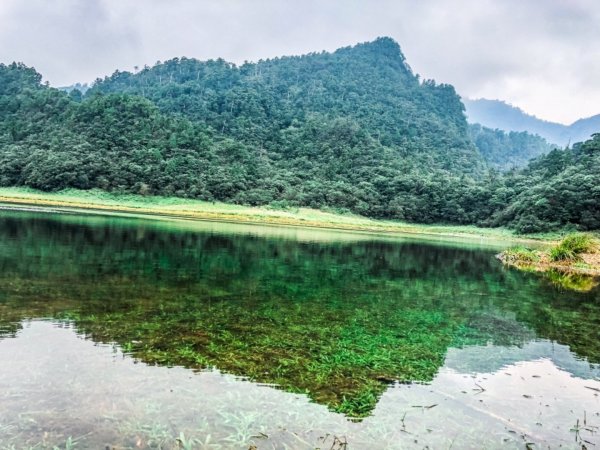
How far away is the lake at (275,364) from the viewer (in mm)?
6441

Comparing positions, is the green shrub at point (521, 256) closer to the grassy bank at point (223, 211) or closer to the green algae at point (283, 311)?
the green algae at point (283, 311)

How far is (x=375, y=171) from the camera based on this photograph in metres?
129

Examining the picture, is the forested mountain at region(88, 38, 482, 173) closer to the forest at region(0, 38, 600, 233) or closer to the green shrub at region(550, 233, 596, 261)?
the forest at region(0, 38, 600, 233)

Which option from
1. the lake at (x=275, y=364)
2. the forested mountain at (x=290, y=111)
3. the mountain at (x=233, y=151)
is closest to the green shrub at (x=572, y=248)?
the lake at (x=275, y=364)

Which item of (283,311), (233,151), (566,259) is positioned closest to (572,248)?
(566,259)

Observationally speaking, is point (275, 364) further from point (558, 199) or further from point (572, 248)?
point (558, 199)

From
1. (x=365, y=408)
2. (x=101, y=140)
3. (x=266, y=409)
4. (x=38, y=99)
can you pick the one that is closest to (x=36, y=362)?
(x=266, y=409)

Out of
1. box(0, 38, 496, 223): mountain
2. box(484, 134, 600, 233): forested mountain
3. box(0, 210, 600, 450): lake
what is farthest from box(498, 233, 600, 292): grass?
box(0, 38, 496, 223): mountain

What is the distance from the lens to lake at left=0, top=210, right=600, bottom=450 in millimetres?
6441

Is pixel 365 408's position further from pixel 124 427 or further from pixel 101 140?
pixel 101 140

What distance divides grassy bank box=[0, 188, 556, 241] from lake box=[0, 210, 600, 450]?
6437cm

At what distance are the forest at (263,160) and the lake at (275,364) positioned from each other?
82.3 meters

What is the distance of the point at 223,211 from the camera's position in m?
91.9

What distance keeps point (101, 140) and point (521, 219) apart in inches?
3796
